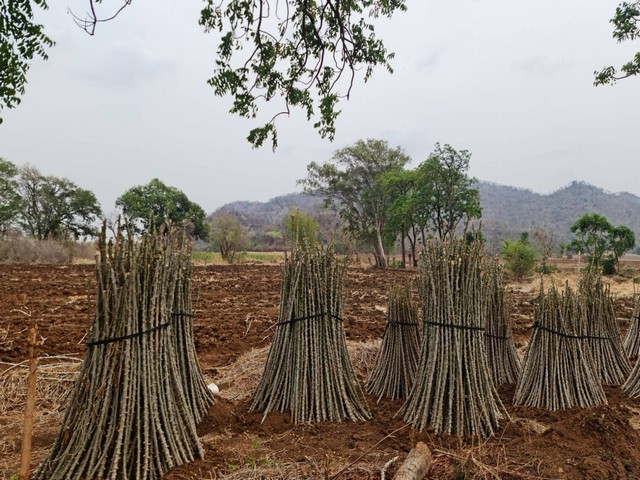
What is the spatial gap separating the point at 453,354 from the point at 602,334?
298 cm

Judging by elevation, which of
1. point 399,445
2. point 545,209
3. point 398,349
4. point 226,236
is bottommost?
point 399,445

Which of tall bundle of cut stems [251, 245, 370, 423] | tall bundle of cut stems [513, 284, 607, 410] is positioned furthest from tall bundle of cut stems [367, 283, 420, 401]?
tall bundle of cut stems [513, 284, 607, 410]

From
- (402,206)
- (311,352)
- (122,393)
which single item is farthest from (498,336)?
(402,206)

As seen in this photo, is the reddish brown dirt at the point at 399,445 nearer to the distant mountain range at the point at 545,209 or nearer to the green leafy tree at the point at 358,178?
the green leafy tree at the point at 358,178

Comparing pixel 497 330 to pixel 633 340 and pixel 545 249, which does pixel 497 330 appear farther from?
pixel 545 249

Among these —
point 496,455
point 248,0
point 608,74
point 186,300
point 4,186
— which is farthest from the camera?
point 4,186

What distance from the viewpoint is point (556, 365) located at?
176 inches

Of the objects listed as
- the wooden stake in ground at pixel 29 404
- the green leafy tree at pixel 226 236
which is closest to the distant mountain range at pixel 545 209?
the green leafy tree at pixel 226 236

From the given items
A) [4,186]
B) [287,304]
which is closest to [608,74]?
[287,304]

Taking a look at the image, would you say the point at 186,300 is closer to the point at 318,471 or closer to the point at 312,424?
the point at 312,424

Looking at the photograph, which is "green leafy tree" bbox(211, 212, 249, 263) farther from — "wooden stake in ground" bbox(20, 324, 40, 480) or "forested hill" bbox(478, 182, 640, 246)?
"forested hill" bbox(478, 182, 640, 246)

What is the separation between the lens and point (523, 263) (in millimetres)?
20406

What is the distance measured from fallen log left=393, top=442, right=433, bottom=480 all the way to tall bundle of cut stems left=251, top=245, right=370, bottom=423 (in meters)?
1.20

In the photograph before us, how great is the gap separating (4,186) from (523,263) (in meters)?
35.1
